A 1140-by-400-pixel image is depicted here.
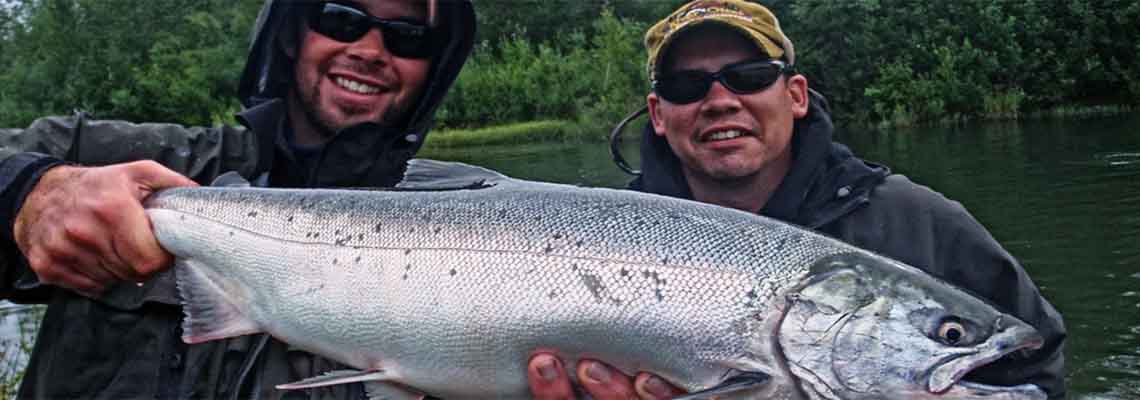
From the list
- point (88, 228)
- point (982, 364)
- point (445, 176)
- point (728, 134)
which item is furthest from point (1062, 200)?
point (88, 228)

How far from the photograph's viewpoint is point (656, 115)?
427cm

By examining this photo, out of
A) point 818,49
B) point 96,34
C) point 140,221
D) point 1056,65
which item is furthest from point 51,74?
point 140,221

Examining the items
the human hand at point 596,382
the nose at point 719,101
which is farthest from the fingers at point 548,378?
the nose at point 719,101

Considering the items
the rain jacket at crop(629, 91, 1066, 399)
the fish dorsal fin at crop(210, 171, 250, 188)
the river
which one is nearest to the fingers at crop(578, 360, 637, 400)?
the rain jacket at crop(629, 91, 1066, 399)

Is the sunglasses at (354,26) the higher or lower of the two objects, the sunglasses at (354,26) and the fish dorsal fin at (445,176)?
the higher

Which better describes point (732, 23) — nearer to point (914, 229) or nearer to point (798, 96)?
point (798, 96)

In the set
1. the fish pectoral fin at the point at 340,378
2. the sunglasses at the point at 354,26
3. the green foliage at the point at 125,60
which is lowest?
the green foliage at the point at 125,60

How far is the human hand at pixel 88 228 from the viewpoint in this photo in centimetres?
257

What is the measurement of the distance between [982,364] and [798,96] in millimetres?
1924

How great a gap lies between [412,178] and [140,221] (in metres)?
0.84

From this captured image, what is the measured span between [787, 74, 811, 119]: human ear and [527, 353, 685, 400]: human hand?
194 cm

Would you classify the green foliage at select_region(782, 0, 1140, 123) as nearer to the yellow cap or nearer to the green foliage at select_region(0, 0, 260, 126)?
the green foliage at select_region(0, 0, 260, 126)

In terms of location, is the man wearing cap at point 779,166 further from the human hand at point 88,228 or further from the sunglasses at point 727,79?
the human hand at point 88,228

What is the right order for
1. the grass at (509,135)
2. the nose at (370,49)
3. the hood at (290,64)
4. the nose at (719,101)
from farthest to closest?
1. the grass at (509,135)
2. the nose at (719,101)
3. the hood at (290,64)
4. the nose at (370,49)
